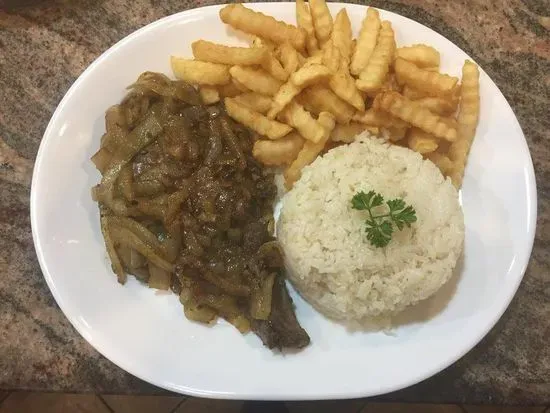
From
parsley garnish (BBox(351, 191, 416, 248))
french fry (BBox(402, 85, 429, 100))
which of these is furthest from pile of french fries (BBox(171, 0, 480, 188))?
parsley garnish (BBox(351, 191, 416, 248))

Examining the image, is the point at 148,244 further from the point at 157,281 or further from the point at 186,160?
the point at 186,160

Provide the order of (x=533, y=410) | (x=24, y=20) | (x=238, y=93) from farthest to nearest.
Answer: (x=533, y=410), (x=24, y=20), (x=238, y=93)

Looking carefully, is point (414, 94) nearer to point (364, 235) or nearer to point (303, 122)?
point (303, 122)

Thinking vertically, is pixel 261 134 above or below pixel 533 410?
above

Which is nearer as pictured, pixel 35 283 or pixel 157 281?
pixel 157 281

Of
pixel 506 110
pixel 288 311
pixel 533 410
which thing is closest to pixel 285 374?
pixel 288 311

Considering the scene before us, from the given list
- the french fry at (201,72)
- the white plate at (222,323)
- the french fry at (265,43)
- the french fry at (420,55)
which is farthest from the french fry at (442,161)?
the french fry at (201,72)

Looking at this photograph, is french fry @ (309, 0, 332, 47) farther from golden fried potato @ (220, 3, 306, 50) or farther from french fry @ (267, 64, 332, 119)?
french fry @ (267, 64, 332, 119)

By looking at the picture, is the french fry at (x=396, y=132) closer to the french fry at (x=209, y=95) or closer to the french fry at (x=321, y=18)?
the french fry at (x=321, y=18)
